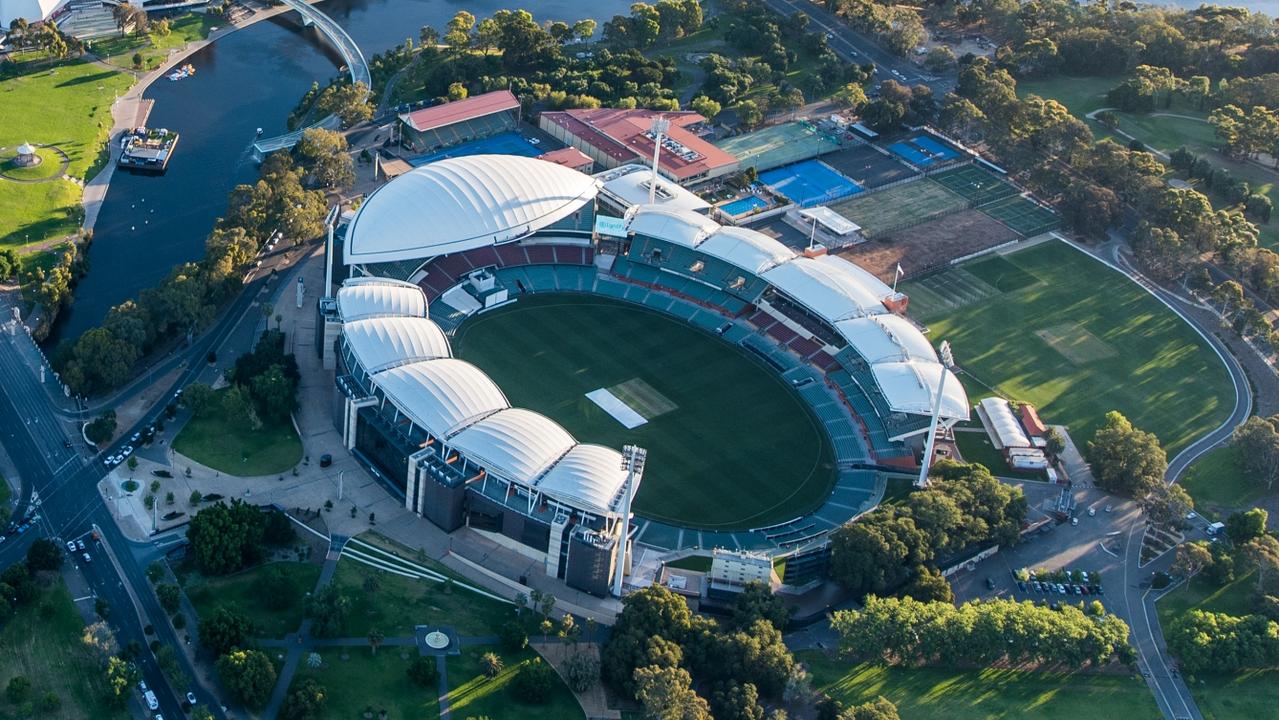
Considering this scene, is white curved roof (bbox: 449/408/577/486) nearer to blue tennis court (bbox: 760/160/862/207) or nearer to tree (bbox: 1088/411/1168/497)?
tree (bbox: 1088/411/1168/497)

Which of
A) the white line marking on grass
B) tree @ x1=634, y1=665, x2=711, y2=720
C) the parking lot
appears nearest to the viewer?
tree @ x1=634, y1=665, x2=711, y2=720

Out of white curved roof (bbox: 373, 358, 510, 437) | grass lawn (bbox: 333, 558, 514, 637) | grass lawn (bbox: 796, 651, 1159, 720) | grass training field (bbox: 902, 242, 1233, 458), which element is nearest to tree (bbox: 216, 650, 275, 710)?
grass lawn (bbox: 333, 558, 514, 637)

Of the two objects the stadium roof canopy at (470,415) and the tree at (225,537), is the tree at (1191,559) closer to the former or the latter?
the stadium roof canopy at (470,415)

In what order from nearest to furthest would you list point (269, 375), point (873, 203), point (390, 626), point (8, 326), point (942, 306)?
point (390, 626)
point (269, 375)
point (8, 326)
point (942, 306)
point (873, 203)

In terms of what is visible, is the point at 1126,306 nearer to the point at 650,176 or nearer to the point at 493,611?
the point at 650,176

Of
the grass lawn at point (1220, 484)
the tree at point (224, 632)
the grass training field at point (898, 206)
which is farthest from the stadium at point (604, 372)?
the grass lawn at point (1220, 484)

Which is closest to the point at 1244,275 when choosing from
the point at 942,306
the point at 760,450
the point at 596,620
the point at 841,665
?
the point at 942,306

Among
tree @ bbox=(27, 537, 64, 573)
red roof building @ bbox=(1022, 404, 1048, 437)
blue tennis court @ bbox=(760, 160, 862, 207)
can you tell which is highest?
tree @ bbox=(27, 537, 64, 573)
